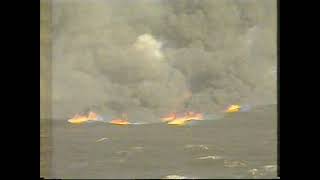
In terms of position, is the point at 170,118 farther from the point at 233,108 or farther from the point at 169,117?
the point at 233,108

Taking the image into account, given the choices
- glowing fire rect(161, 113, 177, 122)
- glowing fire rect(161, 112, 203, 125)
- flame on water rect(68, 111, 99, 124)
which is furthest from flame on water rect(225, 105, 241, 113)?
flame on water rect(68, 111, 99, 124)

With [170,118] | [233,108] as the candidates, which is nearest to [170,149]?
[170,118]

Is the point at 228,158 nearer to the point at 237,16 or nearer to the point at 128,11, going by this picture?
the point at 237,16

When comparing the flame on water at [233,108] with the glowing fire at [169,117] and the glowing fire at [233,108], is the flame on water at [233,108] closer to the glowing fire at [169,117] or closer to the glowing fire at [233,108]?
the glowing fire at [233,108]

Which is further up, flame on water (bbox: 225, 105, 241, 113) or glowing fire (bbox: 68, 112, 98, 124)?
flame on water (bbox: 225, 105, 241, 113)

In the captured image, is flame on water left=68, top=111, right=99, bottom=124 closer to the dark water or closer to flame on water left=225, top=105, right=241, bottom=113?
the dark water

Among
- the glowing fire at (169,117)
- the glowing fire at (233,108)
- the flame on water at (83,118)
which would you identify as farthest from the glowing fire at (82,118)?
the glowing fire at (233,108)

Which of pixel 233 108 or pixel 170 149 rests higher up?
pixel 233 108
